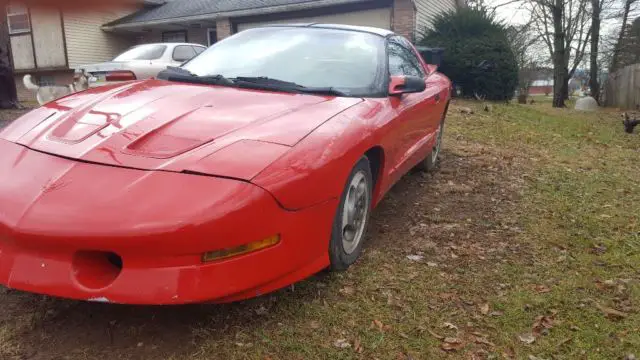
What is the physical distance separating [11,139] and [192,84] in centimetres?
109

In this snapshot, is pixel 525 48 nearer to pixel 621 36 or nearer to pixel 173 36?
pixel 621 36

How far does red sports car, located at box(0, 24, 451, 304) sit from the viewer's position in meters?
1.92

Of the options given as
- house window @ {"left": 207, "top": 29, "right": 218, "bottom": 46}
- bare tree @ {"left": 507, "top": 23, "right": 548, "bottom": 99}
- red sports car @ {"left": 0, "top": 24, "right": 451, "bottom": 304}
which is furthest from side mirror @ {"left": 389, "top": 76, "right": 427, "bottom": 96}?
house window @ {"left": 207, "top": 29, "right": 218, "bottom": 46}

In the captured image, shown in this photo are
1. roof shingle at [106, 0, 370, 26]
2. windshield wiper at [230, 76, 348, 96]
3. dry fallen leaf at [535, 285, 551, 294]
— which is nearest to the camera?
dry fallen leaf at [535, 285, 551, 294]

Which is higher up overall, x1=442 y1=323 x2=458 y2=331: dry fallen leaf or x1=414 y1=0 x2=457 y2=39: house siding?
x1=414 y1=0 x2=457 y2=39: house siding

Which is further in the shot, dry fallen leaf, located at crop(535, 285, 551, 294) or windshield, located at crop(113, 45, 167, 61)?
windshield, located at crop(113, 45, 167, 61)

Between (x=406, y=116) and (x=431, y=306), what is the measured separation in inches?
56.3

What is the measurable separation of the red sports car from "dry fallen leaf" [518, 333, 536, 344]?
0.94 metres

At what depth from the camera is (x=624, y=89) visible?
19.0 m

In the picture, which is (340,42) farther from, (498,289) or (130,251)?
(130,251)

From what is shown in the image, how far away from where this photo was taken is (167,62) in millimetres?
11375

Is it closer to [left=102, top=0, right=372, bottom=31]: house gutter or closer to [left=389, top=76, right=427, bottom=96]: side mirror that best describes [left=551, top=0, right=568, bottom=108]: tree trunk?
[left=102, top=0, right=372, bottom=31]: house gutter

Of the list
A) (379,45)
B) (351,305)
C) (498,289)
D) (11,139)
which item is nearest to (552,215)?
(498,289)

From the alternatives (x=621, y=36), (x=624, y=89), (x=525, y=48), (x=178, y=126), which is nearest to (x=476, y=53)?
(x=624, y=89)
